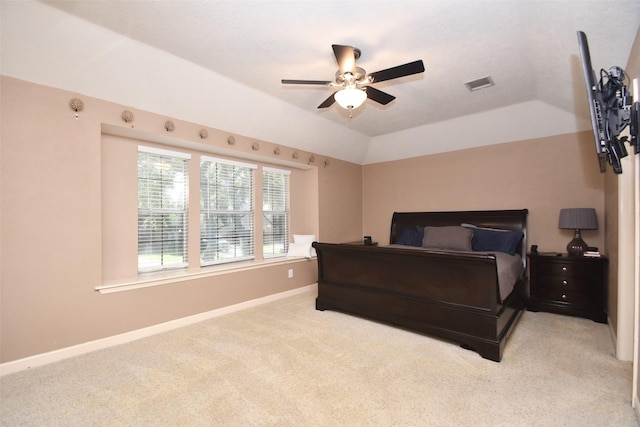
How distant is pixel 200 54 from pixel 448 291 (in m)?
A: 3.27

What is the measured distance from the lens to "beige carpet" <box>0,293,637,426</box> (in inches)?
72.1

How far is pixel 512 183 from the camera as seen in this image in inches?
176

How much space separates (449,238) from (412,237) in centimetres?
81

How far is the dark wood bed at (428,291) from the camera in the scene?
8.55 feet

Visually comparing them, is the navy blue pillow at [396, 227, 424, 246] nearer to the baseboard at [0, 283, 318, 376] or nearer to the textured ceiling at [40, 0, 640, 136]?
the textured ceiling at [40, 0, 640, 136]

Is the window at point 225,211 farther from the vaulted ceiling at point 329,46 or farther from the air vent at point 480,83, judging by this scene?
the air vent at point 480,83

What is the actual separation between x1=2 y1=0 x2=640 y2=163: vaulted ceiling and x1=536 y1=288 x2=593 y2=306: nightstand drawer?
7.16 ft

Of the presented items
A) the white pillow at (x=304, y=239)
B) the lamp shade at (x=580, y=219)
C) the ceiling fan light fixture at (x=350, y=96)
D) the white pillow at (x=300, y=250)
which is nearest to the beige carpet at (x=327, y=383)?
the lamp shade at (x=580, y=219)

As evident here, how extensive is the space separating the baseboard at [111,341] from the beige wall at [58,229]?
0.17 ft

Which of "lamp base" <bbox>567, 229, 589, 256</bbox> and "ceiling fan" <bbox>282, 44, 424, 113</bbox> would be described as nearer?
"ceiling fan" <bbox>282, 44, 424, 113</bbox>

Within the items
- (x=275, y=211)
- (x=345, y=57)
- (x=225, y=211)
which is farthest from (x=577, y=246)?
(x=225, y=211)

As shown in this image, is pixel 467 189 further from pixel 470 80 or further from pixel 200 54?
pixel 200 54

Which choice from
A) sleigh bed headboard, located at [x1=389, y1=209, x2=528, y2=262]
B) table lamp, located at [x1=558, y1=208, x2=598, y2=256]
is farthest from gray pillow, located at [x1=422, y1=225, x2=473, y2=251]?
table lamp, located at [x1=558, y1=208, x2=598, y2=256]

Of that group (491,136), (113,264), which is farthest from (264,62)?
(491,136)
